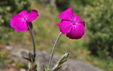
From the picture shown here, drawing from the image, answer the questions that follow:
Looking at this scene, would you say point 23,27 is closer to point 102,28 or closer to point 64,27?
point 64,27

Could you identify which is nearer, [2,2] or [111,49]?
[2,2]

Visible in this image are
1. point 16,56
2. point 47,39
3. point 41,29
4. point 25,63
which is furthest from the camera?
point 41,29

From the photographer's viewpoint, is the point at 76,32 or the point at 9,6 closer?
the point at 76,32

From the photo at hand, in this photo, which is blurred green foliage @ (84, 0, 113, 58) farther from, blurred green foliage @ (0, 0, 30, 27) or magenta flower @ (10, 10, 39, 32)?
magenta flower @ (10, 10, 39, 32)

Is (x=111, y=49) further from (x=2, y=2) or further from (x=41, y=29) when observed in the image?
(x=2, y=2)

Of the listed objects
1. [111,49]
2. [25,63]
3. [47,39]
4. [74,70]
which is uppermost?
[25,63]

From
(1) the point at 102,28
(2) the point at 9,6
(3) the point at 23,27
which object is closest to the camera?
(3) the point at 23,27

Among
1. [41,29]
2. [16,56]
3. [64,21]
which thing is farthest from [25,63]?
[41,29]

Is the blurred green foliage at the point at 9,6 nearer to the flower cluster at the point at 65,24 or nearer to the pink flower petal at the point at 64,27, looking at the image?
the flower cluster at the point at 65,24

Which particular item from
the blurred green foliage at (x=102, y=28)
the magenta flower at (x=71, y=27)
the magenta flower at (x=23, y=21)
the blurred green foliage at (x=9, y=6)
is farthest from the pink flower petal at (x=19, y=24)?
the blurred green foliage at (x=102, y=28)

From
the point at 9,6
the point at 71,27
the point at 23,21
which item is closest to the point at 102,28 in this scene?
the point at 9,6
